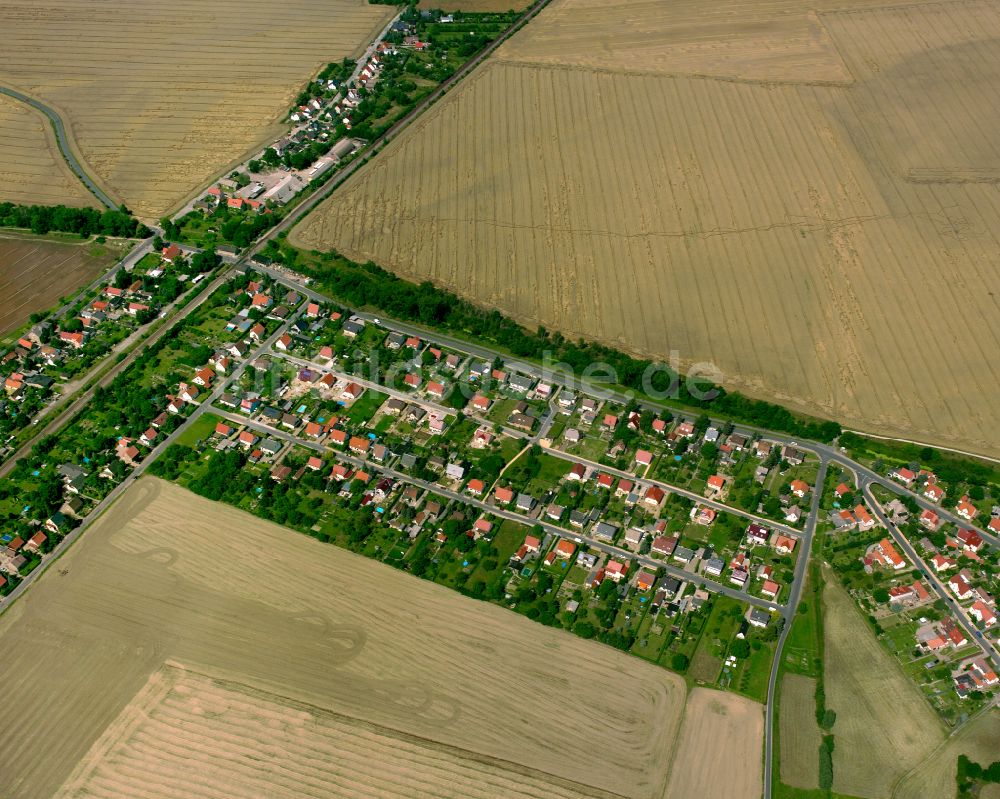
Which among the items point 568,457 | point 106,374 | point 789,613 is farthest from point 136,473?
point 789,613

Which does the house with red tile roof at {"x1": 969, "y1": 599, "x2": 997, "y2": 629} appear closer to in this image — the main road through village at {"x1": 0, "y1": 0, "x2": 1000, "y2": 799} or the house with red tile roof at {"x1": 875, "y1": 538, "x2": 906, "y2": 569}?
the main road through village at {"x1": 0, "y1": 0, "x2": 1000, "y2": 799}

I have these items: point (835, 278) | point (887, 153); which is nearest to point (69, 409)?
point (835, 278)

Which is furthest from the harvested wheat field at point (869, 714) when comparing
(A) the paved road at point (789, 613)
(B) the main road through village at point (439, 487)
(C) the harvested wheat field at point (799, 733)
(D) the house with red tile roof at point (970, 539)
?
(D) the house with red tile roof at point (970, 539)

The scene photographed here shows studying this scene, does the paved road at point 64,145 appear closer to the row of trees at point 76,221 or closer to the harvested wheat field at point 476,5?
the row of trees at point 76,221

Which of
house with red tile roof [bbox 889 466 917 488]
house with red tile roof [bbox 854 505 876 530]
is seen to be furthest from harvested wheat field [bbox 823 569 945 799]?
house with red tile roof [bbox 889 466 917 488]

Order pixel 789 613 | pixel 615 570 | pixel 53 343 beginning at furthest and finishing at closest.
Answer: pixel 53 343 → pixel 615 570 → pixel 789 613

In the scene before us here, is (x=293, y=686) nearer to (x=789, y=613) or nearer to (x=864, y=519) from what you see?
(x=789, y=613)

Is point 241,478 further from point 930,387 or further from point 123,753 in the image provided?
point 930,387
